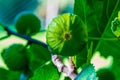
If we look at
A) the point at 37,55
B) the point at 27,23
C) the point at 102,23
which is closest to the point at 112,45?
the point at 102,23

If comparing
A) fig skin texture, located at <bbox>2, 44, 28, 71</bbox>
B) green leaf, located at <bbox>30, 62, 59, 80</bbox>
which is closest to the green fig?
fig skin texture, located at <bbox>2, 44, 28, 71</bbox>

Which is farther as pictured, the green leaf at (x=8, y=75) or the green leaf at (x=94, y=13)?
the green leaf at (x=8, y=75)

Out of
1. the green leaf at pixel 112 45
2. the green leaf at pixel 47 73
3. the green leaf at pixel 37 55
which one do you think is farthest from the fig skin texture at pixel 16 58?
the green leaf at pixel 112 45

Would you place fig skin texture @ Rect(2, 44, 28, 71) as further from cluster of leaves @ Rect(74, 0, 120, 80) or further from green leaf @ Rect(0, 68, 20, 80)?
cluster of leaves @ Rect(74, 0, 120, 80)

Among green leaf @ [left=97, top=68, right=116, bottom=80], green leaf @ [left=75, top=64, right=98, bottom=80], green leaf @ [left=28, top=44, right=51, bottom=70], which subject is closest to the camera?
green leaf @ [left=75, top=64, right=98, bottom=80]

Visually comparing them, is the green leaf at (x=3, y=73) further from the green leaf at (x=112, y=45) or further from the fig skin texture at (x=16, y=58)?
the green leaf at (x=112, y=45)

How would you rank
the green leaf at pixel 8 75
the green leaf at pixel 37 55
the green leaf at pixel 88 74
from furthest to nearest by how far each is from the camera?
the green leaf at pixel 8 75
the green leaf at pixel 37 55
the green leaf at pixel 88 74
